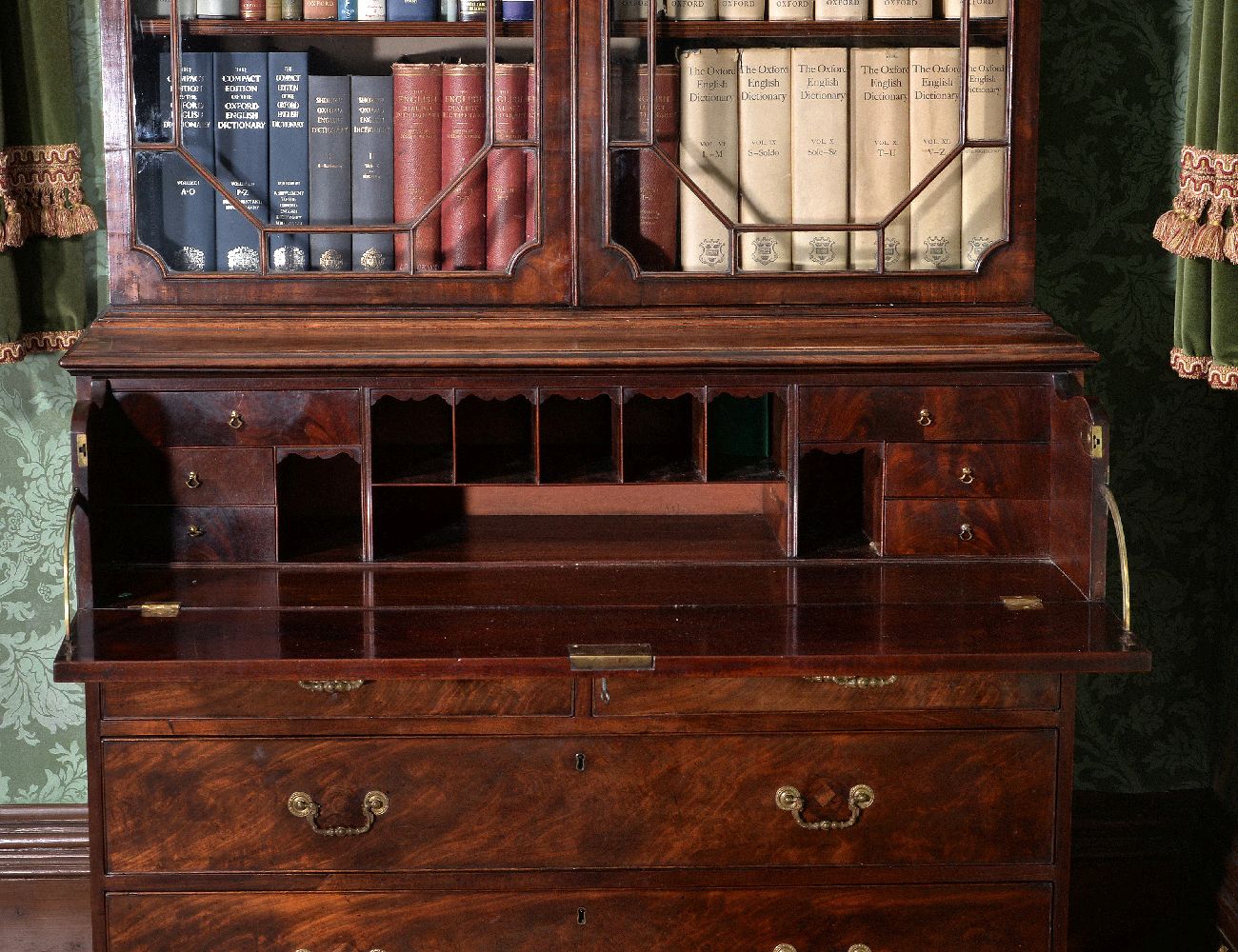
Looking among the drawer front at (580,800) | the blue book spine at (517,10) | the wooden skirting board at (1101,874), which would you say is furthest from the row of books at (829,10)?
the wooden skirting board at (1101,874)

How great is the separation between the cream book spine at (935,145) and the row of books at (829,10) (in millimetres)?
49

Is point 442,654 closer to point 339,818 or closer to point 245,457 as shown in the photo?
point 339,818

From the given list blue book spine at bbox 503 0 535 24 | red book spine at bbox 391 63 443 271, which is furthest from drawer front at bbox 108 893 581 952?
blue book spine at bbox 503 0 535 24

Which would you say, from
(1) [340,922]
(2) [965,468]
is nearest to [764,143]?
(2) [965,468]

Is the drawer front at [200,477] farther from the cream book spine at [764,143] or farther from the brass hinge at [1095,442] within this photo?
the brass hinge at [1095,442]

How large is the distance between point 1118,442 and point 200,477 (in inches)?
56.6

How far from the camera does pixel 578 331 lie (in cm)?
178

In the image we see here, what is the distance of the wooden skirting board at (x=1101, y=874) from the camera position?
2.33 metres

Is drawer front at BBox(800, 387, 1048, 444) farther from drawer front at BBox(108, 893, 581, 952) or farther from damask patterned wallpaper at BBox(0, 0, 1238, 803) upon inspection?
drawer front at BBox(108, 893, 581, 952)

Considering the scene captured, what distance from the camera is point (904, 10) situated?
69.7 inches

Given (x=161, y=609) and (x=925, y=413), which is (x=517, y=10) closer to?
(x=925, y=413)

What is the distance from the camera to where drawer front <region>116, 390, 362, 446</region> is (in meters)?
1.80

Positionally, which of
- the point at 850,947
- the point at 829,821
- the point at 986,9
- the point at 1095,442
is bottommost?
the point at 850,947

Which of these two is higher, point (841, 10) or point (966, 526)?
point (841, 10)
